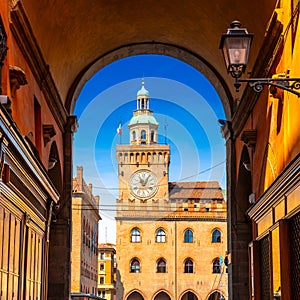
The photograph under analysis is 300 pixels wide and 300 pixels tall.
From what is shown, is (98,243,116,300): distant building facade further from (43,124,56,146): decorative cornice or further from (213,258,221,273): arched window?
(43,124,56,146): decorative cornice

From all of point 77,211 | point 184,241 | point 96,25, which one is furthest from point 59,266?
point 184,241

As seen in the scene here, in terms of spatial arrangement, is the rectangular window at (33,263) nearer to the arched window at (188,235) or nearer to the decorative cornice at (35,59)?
the decorative cornice at (35,59)

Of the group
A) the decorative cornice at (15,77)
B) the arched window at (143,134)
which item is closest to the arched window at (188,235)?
the arched window at (143,134)

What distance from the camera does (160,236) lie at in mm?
75188

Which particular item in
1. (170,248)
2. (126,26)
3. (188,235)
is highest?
→ (188,235)

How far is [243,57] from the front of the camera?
754 cm

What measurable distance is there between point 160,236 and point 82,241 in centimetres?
2186

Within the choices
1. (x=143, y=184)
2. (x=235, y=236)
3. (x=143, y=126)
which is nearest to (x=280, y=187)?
(x=235, y=236)

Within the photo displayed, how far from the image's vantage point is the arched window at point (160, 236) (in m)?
74.9

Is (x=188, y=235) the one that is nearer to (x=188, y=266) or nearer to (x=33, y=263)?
(x=188, y=266)

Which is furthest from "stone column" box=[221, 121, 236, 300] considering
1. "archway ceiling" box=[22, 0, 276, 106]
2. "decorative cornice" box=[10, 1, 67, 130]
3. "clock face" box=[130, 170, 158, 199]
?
"clock face" box=[130, 170, 158, 199]

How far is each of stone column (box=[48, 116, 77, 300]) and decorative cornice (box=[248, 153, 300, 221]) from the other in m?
6.43

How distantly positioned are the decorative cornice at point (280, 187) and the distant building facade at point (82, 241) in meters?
35.6

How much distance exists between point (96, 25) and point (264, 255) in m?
7.19
